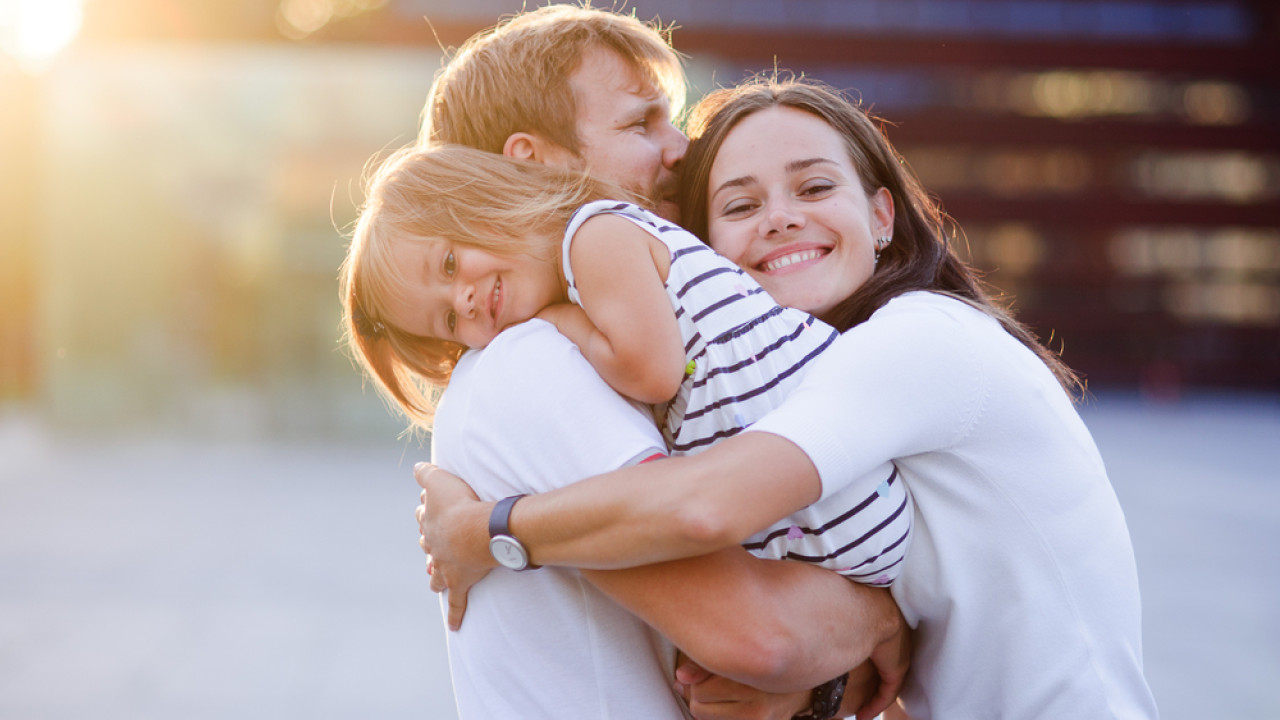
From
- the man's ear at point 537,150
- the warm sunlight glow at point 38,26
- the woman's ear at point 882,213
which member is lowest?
the woman's ear at point 882,213

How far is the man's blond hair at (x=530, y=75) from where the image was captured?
1994 millimetres

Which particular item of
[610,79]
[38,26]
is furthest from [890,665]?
[38,26]

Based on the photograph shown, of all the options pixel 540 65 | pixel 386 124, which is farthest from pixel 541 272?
pixel 386 124

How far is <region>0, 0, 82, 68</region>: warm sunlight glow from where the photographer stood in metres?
16.5

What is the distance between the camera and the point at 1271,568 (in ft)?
27.7

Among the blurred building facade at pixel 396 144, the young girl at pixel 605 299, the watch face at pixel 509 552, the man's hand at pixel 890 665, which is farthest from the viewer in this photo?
the blurred building facade at pixel 396 144

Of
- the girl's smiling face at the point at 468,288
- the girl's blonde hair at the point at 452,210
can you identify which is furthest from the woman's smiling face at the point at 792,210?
the girl's smiling face at the point at 468,288

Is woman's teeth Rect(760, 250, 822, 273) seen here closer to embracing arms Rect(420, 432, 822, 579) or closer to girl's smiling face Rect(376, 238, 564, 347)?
girl's smiling face Rect(376, 238, 564, 347)

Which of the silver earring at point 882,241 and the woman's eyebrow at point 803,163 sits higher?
the woman's eyebrow at point 803,163

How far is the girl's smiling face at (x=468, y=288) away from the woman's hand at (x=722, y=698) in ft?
2.22

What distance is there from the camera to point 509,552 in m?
1.48

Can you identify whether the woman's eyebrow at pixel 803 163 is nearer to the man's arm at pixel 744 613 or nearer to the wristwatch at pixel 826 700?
the man's arm at pixel 744 613

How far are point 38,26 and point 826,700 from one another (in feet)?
66.0

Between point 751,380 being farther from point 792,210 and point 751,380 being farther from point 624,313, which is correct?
point 792,210
